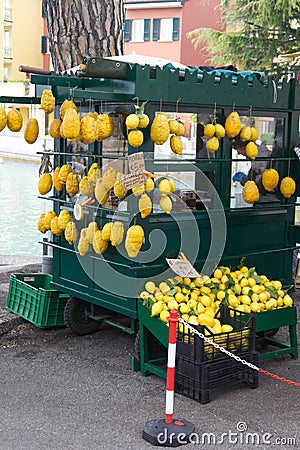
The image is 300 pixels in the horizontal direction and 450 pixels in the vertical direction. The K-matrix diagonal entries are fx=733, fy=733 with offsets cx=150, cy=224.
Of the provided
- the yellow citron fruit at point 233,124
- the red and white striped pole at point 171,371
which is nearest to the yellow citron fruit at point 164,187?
the yellow citron fruit at point 233,124

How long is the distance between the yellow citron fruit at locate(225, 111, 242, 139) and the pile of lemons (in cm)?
121

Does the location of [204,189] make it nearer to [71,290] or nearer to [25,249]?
[71,290]

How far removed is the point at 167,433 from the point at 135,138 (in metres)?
2.31

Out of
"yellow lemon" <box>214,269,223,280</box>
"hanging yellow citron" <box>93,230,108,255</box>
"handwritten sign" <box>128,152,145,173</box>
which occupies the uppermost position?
"handwritten sign" <box>128,152,145,173</box>

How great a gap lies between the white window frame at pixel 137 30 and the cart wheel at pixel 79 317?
42.3 metres

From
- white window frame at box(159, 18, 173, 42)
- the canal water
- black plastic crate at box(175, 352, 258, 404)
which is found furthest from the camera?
white window frame at box(159, 18, 173, 42)

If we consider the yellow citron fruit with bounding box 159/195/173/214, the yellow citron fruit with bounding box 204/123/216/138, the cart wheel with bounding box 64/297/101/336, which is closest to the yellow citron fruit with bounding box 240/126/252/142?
the yellow citron fruit with bounding box 204/123/216/138

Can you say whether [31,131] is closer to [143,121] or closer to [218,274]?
[143,121]

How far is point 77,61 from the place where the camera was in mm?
8820

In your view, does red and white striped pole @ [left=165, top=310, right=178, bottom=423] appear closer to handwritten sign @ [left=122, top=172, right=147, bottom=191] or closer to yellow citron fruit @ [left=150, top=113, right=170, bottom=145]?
handwritten sign @ [left=122, top=172, right=147, bottom=191]

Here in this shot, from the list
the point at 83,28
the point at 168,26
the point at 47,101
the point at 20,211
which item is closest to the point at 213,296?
the point at 47,101

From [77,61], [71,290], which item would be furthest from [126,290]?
[77,61]

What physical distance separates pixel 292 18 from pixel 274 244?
17.1 meters

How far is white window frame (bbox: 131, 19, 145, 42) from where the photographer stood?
155 feet
